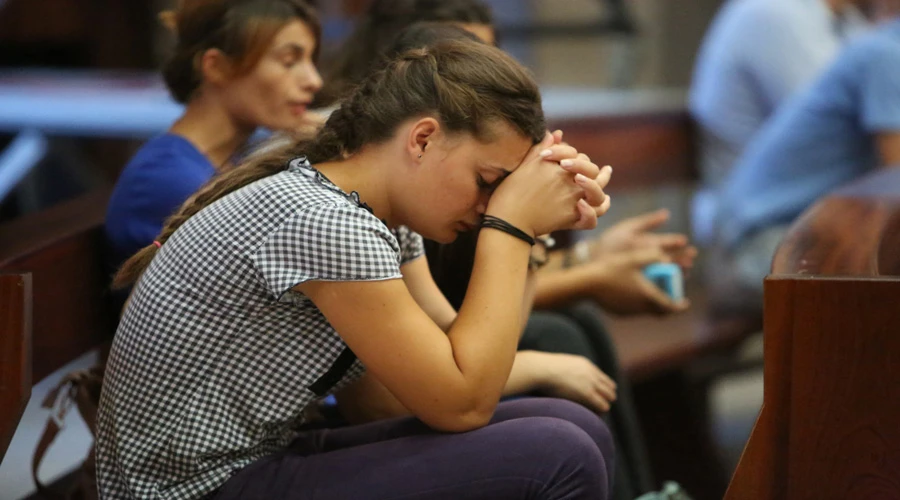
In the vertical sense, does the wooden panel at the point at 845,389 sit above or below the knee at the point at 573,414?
above

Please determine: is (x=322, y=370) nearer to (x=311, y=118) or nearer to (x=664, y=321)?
(x=311, y=118)

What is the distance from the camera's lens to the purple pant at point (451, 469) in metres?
1.25

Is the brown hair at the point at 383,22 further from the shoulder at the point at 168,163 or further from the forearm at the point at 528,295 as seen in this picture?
the forearm at the point at 528,295

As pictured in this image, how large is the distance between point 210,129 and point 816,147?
5.07ft

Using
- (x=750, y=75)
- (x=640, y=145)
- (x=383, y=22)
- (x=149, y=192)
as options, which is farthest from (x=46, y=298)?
(x=750, y=75)

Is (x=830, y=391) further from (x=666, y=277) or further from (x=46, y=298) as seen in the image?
(x=46, y=298)

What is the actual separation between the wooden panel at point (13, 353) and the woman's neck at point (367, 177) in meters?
0.36

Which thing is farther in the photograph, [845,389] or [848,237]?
[848,237]

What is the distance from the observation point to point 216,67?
1861 mm

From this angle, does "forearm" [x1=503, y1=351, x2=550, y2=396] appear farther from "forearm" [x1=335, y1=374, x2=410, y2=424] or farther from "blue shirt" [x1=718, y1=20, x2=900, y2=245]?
"blue shirt" [x1=718, y1=20, x2=900, y2=245]

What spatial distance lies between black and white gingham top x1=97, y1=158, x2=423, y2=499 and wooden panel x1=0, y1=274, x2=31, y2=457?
121 millimetres

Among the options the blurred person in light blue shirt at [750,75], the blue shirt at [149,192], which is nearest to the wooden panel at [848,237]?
the blue shirt at [149,192]

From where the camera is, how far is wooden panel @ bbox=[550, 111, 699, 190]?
298cm

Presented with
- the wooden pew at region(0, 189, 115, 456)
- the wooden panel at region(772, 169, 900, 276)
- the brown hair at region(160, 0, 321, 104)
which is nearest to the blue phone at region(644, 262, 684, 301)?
the wooden panel at region(772, 169, 900, 276)
